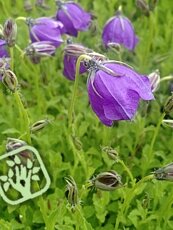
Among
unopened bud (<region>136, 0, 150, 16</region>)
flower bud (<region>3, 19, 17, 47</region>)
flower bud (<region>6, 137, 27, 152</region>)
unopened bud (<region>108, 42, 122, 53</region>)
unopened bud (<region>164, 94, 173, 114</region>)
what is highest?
flower bud (<region>3, 19, 17, 47</region>)

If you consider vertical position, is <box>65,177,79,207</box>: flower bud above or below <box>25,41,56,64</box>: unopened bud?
below

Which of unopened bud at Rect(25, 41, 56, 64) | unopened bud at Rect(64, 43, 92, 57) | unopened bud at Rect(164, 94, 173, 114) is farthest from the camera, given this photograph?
unopened bud at Rect(25, 41, 56, 64)

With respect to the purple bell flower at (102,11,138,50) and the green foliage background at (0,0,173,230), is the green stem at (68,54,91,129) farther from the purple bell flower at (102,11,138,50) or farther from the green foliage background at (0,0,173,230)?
the purple bell flower at (102,11,138,50)

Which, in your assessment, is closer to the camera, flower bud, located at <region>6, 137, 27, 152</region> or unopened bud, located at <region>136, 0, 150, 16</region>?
flower bud, located at <region>6, 137, 27, 152</region>

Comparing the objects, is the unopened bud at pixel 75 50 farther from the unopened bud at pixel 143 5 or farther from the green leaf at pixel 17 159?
the unopened bud at pixel 143 5

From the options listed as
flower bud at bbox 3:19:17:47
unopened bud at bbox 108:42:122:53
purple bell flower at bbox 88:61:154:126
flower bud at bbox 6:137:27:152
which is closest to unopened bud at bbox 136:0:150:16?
unopened bud at bbox 108:42:122:53

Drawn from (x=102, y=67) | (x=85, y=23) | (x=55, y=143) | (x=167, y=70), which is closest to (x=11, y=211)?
(x=55, y=143)
